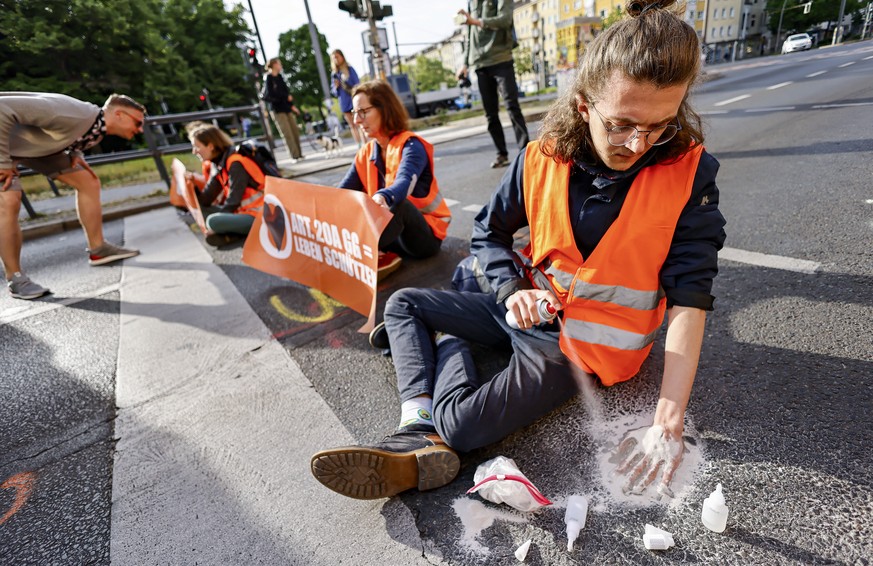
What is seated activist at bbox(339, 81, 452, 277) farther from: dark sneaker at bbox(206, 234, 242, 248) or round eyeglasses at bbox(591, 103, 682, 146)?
dark sneaker at bbox(206, 234, 242, 248)

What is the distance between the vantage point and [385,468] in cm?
132

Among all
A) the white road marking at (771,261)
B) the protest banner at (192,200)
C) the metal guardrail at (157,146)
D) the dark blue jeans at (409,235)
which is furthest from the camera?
the metal guardrail at (157,146)

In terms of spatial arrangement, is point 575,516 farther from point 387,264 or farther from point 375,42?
point 375,42

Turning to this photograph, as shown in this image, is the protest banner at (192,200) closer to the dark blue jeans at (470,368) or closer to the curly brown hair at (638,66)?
the dark blue jeans at (470,368)

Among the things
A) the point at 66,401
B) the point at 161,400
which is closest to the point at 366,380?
the point at 161,400

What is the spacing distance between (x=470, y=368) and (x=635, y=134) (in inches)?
38.4

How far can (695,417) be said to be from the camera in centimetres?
153

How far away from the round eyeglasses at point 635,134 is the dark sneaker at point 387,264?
205cm

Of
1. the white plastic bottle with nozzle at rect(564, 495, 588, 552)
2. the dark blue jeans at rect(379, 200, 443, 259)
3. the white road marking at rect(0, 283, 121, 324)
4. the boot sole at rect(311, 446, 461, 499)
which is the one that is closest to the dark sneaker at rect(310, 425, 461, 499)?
the boot sole at rect(311, 446, 461, 499)

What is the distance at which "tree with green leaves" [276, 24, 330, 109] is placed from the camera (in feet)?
152

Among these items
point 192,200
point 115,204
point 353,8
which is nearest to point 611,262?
point 192,200

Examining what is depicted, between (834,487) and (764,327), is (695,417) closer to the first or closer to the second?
(834,487)

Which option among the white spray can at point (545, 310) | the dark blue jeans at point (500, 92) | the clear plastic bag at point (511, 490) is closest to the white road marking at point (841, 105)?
the dark blue jeans at point (500, 92)

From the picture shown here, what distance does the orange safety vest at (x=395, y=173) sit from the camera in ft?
10.2
